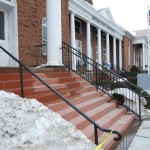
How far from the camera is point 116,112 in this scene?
8117mm

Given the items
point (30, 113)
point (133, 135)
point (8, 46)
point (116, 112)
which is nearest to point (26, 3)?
point (8, 46)

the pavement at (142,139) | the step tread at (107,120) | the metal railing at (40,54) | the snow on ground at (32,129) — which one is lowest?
the pavement at (142,139)

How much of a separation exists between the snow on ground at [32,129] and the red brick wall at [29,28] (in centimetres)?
529

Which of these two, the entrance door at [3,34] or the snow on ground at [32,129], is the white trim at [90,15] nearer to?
the entrance door at [3,34]

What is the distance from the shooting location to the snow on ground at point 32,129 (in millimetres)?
3643

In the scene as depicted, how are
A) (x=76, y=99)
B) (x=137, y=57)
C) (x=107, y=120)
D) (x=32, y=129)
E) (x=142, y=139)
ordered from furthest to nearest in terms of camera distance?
1. (x=137, y=57)
2. (x=76, y=99)
3. (x=107, y=120)
4. (x=142, y=139)
5. (x=32, y=129)

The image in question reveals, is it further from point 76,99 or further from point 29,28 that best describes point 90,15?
point 76,99

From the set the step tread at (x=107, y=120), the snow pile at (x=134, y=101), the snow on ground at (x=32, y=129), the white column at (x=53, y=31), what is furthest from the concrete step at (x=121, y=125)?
the white column at (x=53, y=31)

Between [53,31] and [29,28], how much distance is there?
1.29m

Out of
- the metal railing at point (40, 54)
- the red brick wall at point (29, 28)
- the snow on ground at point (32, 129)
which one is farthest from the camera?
the metal railing at point (40, 54)

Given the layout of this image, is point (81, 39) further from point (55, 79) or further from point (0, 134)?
point (0, 134)

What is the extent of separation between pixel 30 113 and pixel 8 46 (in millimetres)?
5475

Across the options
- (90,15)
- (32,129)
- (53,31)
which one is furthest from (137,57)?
(32,129)

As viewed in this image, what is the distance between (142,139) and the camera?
637 cm
